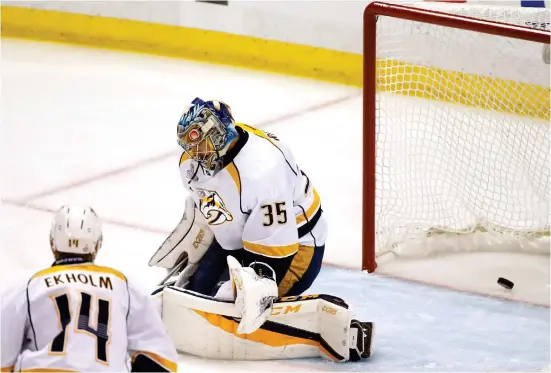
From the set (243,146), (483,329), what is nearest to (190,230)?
(243,146)

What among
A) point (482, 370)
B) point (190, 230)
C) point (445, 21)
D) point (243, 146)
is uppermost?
point (445, 21)

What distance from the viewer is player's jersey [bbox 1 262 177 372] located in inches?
97.9

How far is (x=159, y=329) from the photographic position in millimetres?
2645

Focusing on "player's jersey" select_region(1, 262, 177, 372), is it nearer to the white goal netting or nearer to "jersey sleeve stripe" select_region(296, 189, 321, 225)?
"jersey sleeve stripe" select_region(296, 189, 321, 225)

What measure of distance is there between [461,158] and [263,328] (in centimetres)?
135

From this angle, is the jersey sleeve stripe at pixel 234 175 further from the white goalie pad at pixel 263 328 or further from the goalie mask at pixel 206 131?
the white goalie pad at pixel 263 328

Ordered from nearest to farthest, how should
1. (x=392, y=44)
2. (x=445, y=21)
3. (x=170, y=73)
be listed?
(x=445, y=21) < (x=392, y=44) < (x=170, y=73)

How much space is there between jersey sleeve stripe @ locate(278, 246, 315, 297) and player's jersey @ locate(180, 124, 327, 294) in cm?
12

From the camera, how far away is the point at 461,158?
4480 millimetres

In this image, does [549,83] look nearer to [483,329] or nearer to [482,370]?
[483,329]

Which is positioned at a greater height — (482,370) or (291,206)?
(291,206)

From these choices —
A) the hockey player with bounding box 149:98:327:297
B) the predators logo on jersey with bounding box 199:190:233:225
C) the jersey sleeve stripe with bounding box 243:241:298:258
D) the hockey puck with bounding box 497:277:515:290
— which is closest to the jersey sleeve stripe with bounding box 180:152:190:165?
the hockey player with bounding box 149:98:327:297

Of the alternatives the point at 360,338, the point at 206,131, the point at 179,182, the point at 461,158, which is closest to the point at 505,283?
the point at 461,158

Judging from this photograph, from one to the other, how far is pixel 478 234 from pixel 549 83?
638 mm
